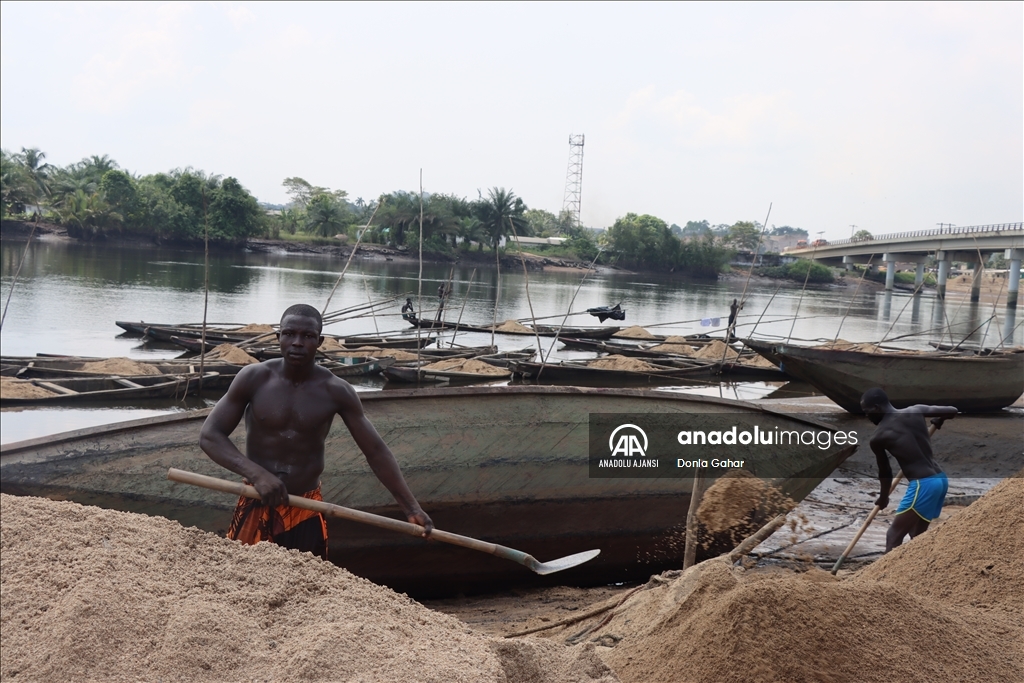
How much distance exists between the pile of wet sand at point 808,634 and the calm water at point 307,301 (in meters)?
8.94

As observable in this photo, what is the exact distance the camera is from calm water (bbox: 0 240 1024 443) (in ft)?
55.4

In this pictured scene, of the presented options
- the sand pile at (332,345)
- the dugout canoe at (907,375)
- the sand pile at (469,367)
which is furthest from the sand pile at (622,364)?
the sand pile at (332,345)

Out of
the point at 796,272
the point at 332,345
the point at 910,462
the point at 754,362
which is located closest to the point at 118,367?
the point at 332,345

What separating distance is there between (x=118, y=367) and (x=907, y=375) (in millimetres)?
11438

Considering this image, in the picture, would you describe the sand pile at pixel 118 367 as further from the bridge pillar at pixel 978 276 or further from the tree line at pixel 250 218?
the tree line at pixel 250 218

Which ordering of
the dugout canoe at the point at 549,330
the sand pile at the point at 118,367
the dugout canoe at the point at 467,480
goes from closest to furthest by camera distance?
the dugout canoe at the point at 467,480 → the sand pile at the point at 118,367 → the dugout canoe at the point at 549,330

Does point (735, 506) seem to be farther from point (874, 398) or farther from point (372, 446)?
point (372, 446)

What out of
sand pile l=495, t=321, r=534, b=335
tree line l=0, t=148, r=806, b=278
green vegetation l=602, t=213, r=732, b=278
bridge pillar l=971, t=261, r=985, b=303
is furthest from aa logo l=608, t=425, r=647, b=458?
green vegetation l=602, t=213, r=732, b=278

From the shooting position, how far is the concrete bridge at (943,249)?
89.5 feet

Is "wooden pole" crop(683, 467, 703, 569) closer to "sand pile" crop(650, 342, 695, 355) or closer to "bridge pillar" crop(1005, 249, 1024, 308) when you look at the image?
"sand pile" crop(650, 342, 695, 355)

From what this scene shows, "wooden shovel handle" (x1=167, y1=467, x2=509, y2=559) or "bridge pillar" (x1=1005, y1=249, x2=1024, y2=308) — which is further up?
"bridge pillar" (x1=1005, y1=249, x2=1024, y2=308)

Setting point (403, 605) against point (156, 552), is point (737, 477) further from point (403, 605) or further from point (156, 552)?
point (156, 552)

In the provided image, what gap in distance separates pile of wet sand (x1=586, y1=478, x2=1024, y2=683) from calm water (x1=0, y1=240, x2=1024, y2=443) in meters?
8.94

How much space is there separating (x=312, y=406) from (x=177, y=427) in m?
1.72
